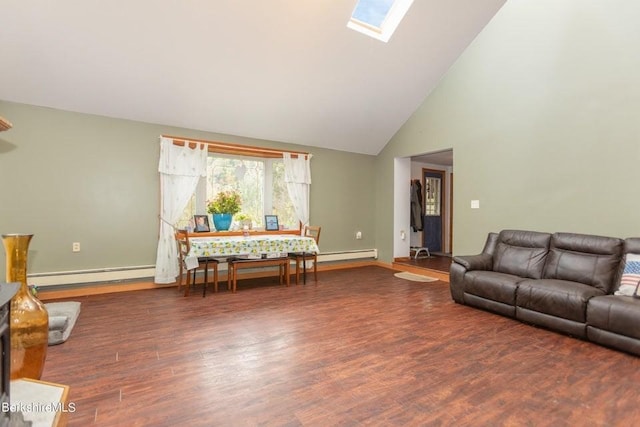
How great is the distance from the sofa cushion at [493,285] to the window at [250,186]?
299 cm

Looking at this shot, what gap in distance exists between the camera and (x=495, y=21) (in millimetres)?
4465

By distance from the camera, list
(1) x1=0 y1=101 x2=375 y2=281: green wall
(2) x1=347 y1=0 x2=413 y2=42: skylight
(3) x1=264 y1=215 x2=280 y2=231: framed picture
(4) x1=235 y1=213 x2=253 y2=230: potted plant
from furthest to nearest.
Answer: (3) x1=264 y1=215 x2=280 y2=231: framed picture
(4) x1=235 y1=213 x2=253 y2=230: potted plant
(2) x1=347 y1=0 x2=413 y2=42: skylight
(1) x1=0 y1=101 x2=375 y2=281: green wall

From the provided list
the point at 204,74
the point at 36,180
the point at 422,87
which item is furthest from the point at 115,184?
the point at 422,87

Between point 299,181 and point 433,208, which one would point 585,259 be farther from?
point 433,208

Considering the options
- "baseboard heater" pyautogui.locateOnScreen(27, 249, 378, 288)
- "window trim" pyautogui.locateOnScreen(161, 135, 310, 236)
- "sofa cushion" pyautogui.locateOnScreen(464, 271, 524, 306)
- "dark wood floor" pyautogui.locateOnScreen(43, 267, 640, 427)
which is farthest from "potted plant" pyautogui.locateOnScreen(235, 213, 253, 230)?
"sofa cushion" pyautogui.locateOnScreen(464, 271, 524, 306)

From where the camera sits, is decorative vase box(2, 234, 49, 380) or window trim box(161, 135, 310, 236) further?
window trim box(161, 135, 310, 236)

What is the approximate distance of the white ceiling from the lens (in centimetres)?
316

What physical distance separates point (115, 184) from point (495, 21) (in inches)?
219

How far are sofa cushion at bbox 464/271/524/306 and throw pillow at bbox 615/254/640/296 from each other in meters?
0.78

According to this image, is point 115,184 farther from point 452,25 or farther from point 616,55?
point 616,55

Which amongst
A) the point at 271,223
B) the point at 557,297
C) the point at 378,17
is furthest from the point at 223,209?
the point at 557,297

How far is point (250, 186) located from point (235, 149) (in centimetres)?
68

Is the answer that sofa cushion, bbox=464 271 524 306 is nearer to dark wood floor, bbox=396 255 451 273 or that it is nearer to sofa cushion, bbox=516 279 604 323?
sofa cushion, bbox=516 279 604 323

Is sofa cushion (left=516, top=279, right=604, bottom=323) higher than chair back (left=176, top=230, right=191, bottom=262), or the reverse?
chair back (left=176, top=230, right=191, bottom=262)
